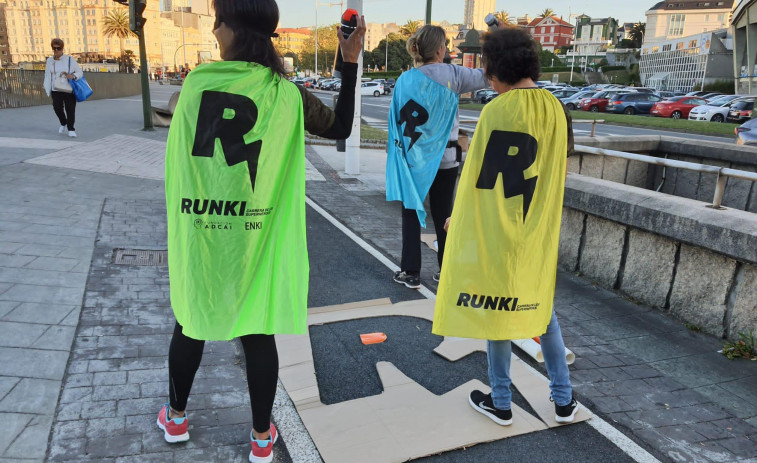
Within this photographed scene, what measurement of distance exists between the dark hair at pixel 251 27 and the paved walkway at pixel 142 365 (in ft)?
6.03

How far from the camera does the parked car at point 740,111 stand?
27.9 metres

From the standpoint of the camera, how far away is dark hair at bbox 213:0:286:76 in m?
2.23

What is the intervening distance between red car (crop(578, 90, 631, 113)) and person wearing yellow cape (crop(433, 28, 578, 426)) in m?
35.7

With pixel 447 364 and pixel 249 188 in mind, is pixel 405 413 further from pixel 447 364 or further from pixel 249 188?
pixel 249 188

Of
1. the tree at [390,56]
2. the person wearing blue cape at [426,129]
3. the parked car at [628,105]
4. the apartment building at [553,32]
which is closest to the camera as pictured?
the person wearing blue cape at [426,129]

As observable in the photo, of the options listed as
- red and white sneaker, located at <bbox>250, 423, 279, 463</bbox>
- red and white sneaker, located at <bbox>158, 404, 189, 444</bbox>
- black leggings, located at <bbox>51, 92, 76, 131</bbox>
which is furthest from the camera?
black leggings, located at <bbox>51, 92, 76, 131</bbox>

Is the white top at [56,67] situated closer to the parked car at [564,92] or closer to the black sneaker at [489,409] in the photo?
the black sneaker at [489,409]

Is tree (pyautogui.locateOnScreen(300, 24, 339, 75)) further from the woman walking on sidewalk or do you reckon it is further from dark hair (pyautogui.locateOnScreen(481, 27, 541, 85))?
dark hair (pyautogui.locateOnScreen(481, 27, 541, 85))

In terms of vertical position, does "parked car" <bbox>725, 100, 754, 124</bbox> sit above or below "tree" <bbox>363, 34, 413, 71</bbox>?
below

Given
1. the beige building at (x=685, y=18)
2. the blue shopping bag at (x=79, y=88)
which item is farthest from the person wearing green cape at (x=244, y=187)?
the beige building at (x=685, y=18)

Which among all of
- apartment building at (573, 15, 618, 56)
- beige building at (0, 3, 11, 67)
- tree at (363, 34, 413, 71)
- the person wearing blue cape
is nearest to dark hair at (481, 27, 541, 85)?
the person wearing blue cape

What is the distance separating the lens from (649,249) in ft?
15.6

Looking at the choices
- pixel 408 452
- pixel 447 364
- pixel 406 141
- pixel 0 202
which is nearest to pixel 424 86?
pixel 406 141

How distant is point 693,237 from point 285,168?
3.30m
